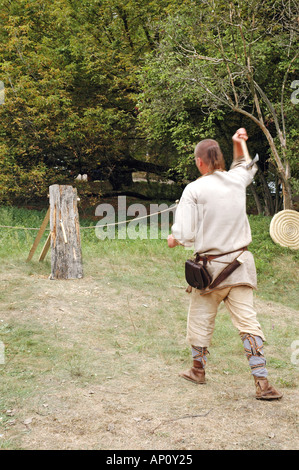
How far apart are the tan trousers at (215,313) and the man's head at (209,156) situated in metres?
0.99

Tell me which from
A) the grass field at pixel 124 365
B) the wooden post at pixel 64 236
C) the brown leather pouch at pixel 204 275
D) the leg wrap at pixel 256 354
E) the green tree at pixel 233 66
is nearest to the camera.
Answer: the grass field at pixel 124 365

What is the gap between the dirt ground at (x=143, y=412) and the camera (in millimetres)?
3391

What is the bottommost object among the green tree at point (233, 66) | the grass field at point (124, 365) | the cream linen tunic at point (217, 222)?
the grass field at point (124, 365)

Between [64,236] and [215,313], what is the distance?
455 cm

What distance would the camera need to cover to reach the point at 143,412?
3.86 meters

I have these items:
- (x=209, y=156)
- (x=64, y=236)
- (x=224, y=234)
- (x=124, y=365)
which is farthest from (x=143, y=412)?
(x=64, y=236)

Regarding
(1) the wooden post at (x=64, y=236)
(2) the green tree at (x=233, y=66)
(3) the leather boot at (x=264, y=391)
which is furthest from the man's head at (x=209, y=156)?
(2) the green tree at (x=233, y=66)

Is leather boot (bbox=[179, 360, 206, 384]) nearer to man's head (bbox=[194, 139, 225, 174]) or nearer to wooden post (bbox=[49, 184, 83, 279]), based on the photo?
man's head (bbox=[194, 139, 225, 174])

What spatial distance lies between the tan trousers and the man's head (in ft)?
3.24

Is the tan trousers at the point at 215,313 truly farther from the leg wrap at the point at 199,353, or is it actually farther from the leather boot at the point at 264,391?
the leather boot at the point at 264,391

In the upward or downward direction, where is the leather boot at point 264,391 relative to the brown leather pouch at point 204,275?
downward

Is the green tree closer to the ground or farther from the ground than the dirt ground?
farther from the ground

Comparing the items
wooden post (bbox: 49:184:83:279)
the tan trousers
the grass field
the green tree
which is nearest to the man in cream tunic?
the tan trousers

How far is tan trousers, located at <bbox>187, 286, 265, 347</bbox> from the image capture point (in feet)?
13.4
